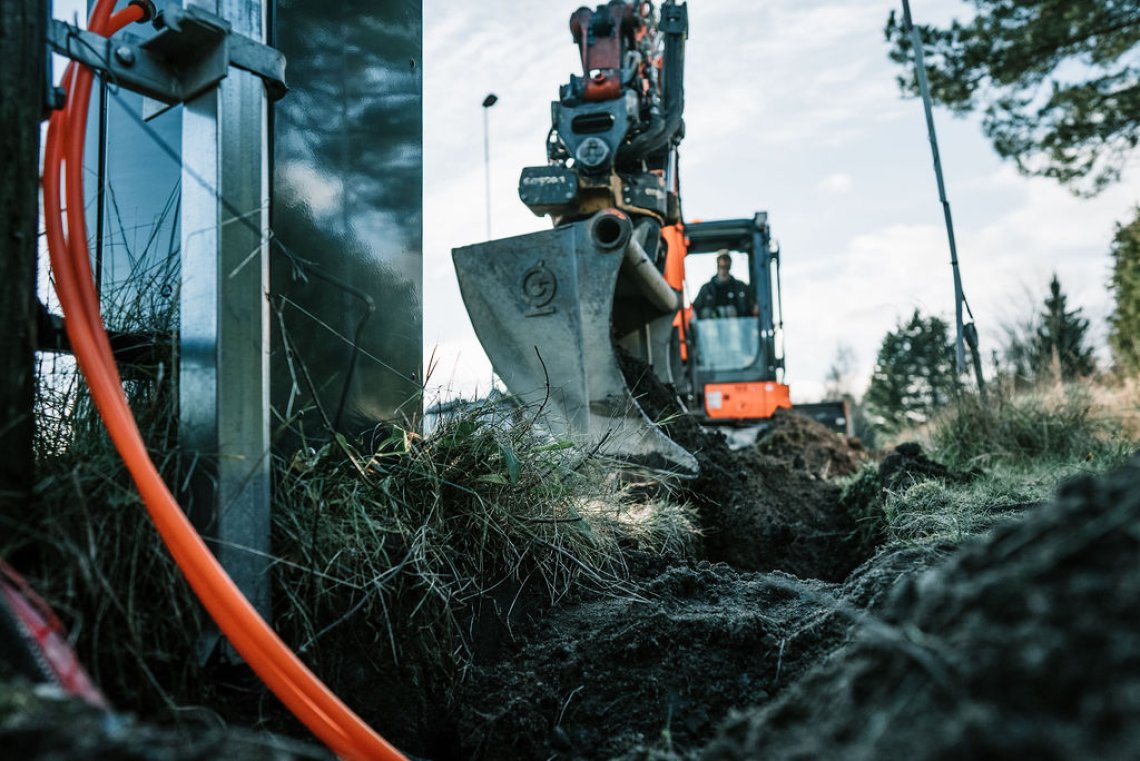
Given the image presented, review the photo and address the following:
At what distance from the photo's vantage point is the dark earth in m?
0.69

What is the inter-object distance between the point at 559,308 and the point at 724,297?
583 centimetres

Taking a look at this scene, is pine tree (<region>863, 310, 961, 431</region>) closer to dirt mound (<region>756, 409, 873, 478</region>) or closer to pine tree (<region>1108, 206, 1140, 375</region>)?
pine tree (<region>1108, 206, 1140, 375</region>)

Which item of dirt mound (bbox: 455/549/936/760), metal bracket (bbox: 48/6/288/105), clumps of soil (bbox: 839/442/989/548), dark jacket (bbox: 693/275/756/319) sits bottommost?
dirt mound (bbox: 455/549/936/760)

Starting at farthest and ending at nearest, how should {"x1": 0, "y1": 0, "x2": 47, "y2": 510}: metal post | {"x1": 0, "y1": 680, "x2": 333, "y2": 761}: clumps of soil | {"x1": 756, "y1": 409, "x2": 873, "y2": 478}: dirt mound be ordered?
1. {"x1": 756, "y1": 409, "x2": 873, "y2": 478}: dirt mound
2. {"x1": 0, "y1": 0, "x2": 47, "y2": 510}: metal post
3. {"x1": 0, "y1": 680, "x2": 333, "y2": 761}: clumps of soil

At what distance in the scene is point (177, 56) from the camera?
1.76 metres

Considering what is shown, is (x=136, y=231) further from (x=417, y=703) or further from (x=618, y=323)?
(x=618, y=323)

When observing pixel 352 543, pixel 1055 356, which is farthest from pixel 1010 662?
pixel 1055 356

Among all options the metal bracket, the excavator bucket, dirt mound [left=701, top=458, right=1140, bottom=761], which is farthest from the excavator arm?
dirt mound [left=701, top=458, right=1140, bottom=761]

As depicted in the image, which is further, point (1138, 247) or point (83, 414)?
point (1138, 247)

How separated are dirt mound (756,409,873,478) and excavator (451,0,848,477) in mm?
639

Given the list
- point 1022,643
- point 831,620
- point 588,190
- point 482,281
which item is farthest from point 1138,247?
point 1022,643

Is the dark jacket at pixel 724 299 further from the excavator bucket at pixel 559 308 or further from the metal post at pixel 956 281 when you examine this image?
the excavator bucket at pixel 559 308

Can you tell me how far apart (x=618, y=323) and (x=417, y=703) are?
372 cm

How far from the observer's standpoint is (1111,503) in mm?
839
